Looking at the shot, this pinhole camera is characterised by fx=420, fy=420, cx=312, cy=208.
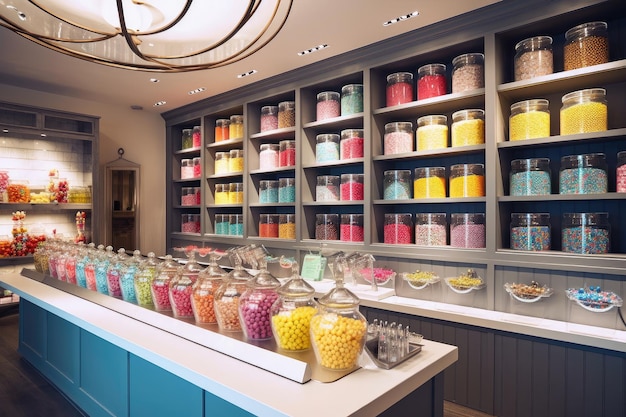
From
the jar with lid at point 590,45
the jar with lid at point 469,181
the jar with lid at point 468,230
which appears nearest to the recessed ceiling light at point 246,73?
the jar with lid at point 469,181

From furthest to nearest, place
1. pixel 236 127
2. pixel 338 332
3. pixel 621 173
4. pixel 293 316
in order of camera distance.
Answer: pixel 236 127 < pixel 621 173 < pixel 293 316 < pixel 338 332

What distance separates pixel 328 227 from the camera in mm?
3574

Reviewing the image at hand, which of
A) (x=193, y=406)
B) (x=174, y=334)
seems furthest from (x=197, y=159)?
(x=193, y=406)

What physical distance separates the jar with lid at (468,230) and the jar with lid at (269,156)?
1.85 metres

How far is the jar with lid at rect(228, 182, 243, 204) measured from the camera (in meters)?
4.43

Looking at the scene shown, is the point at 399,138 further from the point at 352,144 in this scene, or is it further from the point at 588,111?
the point at 588,111

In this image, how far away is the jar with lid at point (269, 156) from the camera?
13.3 ft

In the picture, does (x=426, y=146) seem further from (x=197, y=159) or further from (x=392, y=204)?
(x=197, y=159)

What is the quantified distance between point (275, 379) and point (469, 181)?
202 cm

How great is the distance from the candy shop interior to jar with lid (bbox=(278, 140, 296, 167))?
0.02 m

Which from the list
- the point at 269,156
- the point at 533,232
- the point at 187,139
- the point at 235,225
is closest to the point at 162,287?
the point at 533,232

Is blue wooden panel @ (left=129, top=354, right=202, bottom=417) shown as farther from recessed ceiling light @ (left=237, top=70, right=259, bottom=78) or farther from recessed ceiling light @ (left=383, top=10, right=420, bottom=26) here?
recessed ceiling light @ (left=237, top=70, right=259, bottom=78)

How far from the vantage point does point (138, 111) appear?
17.0 ft

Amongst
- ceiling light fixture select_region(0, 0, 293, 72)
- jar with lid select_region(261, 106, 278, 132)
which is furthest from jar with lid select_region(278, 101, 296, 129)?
ceiling light fixture select_region(0, 0, 293, 72)
